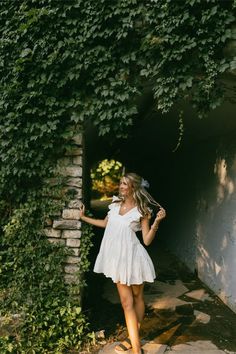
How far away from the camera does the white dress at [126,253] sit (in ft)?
11.6

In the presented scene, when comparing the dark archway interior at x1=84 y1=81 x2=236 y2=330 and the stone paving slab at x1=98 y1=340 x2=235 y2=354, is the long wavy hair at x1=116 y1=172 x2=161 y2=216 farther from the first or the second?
the stone paving slab at x1=98 y1=340 x2=235 y2=354

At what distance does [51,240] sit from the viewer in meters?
4.06

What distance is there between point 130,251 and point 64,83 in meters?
1.92

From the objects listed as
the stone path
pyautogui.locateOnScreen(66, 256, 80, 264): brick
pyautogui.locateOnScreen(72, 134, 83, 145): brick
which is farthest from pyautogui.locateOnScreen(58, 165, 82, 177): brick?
the stone path

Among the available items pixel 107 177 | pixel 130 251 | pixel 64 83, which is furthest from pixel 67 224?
pixel 107 177

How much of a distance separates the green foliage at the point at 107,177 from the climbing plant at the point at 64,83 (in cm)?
1131

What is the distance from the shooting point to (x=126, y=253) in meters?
3.58

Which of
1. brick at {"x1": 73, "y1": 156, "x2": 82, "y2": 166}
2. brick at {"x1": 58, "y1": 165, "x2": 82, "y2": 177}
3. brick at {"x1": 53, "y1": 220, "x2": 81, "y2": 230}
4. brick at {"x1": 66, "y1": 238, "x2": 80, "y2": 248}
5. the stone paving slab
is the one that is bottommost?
the stone paving slab

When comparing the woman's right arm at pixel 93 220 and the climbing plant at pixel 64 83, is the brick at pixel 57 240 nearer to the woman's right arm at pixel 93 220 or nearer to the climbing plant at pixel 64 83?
the climbing plant at pixel 64 83

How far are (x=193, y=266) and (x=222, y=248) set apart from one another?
146cm

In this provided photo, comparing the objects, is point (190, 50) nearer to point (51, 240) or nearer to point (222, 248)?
point (51, 240)

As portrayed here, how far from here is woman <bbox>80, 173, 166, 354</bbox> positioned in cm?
352

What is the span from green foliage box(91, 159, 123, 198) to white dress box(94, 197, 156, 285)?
11.6m

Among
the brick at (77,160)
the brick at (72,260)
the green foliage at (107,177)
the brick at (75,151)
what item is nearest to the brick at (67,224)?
the brick at (72,260)
